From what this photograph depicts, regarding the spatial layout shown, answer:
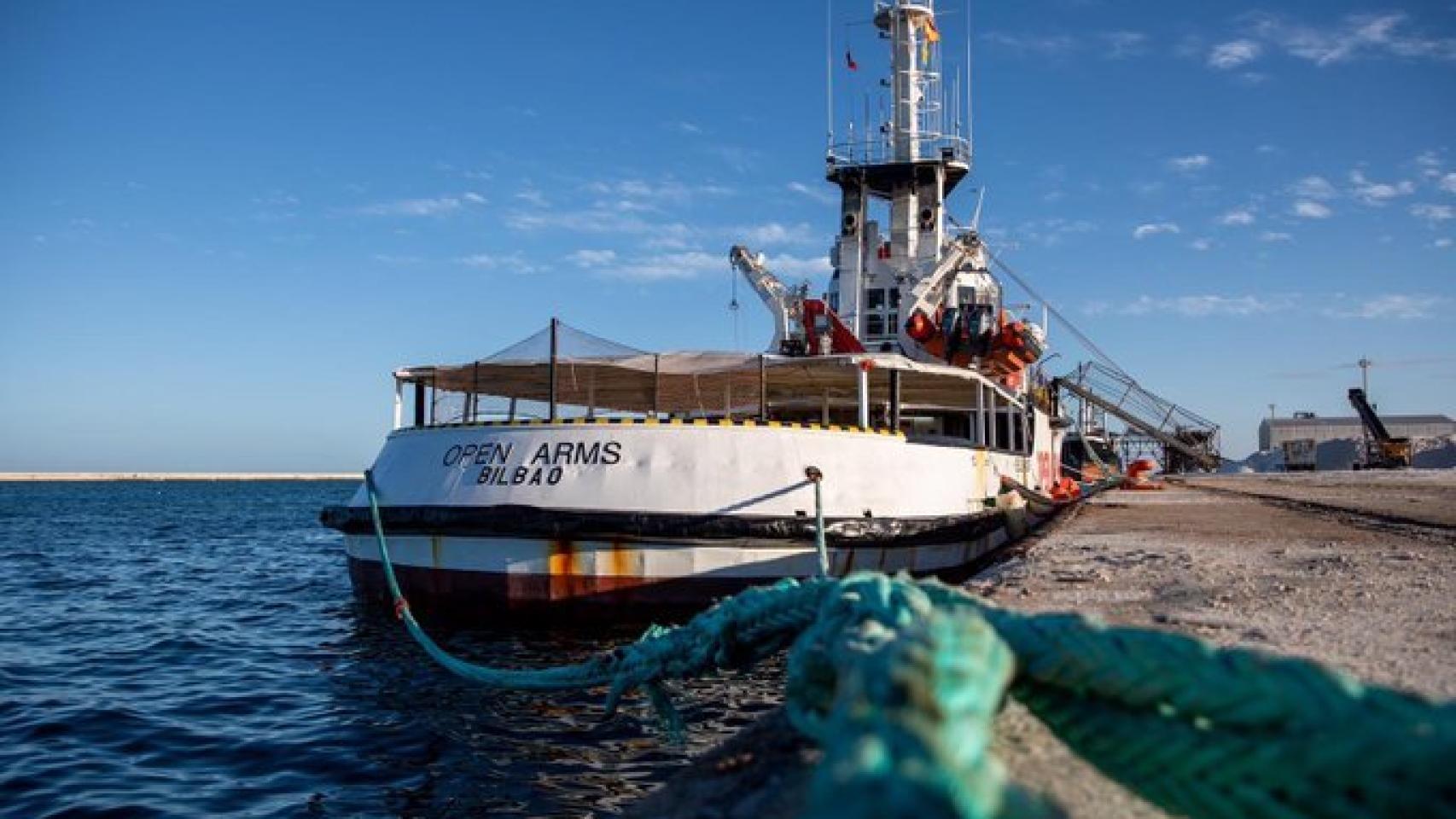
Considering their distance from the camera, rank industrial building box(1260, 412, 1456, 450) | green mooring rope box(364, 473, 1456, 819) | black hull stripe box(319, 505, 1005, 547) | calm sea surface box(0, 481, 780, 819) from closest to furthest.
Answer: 1. green mooring rope box(364, 473, 1456, 819)
2. calm sea surface box(0, 481, 780, 819)
3. black hull stripe box(319, 505, 1005, 547)
4. industrial building box(1260, 412, 1456, 450)

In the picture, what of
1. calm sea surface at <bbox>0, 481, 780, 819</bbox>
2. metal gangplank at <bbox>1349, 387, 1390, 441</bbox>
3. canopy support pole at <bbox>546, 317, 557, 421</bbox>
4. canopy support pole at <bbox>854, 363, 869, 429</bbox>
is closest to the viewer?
calm sea surface at <bbox>0, 481, 780, 819</bbox>

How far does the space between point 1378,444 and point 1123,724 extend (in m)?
65.1

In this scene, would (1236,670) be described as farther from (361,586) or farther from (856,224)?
(856,224)

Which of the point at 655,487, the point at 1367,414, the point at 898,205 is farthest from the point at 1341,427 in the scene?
the point at 655,487

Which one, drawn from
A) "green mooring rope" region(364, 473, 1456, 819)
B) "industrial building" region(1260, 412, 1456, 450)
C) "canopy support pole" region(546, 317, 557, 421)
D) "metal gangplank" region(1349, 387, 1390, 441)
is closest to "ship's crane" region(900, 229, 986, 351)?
"canopy support pole" region(546, 317, 557, 421)

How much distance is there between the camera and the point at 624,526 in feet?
29.5

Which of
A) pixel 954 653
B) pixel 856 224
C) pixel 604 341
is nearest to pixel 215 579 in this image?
pixel 604 341

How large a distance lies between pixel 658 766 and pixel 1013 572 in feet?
9.17

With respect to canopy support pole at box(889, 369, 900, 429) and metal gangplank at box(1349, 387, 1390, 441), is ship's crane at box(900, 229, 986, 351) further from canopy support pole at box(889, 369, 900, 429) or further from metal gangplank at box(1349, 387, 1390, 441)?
metal gangplank at box(1349, 387, 1390, 441)

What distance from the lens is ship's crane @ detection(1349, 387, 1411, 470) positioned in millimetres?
51969

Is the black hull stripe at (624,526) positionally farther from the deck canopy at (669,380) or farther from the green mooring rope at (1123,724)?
the green mooring rope at (1123,724)

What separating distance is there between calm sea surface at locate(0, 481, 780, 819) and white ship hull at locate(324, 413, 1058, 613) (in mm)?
617

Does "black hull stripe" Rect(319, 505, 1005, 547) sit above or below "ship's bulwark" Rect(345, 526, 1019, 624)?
above

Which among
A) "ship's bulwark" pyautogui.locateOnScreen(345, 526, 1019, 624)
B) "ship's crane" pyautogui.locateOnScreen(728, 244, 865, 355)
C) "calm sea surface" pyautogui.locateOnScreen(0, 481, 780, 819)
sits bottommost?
"calm sea surface" pyautogui.locateOnScreen(0, 481, 780, 819)
